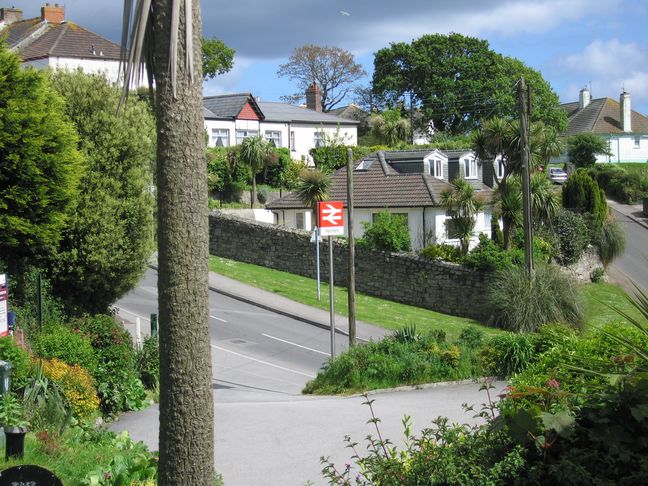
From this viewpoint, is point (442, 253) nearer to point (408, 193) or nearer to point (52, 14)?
point (408, 193)

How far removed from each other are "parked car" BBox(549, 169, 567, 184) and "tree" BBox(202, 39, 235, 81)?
102ft

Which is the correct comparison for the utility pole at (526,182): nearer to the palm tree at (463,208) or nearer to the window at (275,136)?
the palm tree at (463,208)

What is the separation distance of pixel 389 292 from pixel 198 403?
107ft

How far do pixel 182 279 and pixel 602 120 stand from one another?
86.0 metres

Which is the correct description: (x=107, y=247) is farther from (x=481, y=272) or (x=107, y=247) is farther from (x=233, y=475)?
(x=481, y=272)

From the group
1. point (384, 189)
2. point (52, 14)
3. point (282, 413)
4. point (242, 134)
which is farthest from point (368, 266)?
point (52, 14)

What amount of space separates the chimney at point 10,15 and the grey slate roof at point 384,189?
29672mm

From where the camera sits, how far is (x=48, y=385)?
1384 centimetres

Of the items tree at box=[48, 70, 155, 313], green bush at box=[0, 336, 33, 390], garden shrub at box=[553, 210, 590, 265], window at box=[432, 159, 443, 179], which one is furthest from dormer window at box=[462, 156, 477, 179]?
green bush at box=[0, 336, 33, 390]

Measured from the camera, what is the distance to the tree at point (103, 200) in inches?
727

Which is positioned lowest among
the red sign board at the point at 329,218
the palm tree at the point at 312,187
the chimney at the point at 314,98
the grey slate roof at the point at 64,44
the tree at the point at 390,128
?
the red sign board at the point at 329,218

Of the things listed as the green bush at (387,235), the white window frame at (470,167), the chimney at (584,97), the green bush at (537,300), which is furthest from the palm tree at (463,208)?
the chimney at (584,97)

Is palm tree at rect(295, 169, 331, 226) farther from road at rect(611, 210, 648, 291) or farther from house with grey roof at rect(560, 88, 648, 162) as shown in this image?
house with grey roof at rect(560, 88, 648, 162)

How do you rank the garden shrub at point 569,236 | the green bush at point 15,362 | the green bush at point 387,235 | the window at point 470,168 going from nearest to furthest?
the green bush at point 15,362, the green bush at point 387,235, the garden shrub at point 569,236, the window at point 470,168
